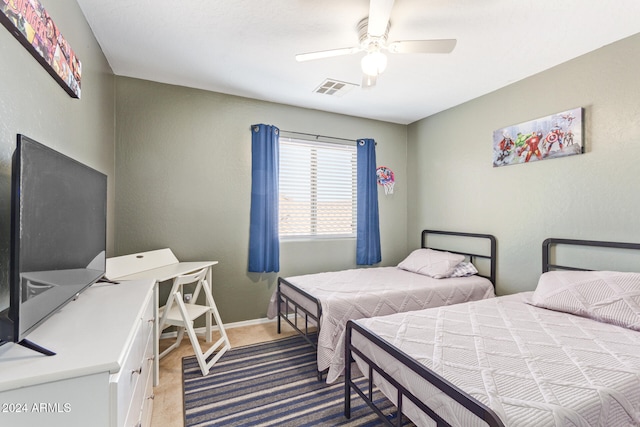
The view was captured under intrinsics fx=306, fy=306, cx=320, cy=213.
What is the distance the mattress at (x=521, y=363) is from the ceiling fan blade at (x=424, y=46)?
5.55 ft

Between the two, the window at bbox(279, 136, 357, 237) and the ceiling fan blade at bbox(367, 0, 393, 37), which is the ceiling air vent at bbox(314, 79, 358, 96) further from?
the ceiling fan blade at bbox(367, 0, 393, 37)

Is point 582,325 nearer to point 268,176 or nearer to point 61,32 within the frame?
point 268,176

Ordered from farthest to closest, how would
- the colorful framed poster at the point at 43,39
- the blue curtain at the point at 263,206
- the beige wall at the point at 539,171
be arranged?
1. the blue curtain at the point at 263,206
2. the beige wall at the point at 539,171
3. the colorful framed poster at the point at 43,39

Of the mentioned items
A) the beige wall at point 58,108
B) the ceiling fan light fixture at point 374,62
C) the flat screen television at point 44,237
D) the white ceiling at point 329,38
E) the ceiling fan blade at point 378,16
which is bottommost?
the flat screen television at point 44,237

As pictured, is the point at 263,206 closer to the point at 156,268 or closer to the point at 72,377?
the point at 156,268

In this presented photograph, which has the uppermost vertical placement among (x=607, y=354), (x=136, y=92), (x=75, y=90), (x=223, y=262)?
(x=136, y=92)

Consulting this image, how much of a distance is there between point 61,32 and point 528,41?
2.93m

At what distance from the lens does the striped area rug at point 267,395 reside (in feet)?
6.03

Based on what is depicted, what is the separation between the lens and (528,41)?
2.22 meters

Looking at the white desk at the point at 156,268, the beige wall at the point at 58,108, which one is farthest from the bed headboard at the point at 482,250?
the beige wall at the point at 58,108

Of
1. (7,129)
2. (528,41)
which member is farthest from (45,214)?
(528,41)

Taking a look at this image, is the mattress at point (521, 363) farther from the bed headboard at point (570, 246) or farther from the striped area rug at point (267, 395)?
the bed headboard at point (570, 246)

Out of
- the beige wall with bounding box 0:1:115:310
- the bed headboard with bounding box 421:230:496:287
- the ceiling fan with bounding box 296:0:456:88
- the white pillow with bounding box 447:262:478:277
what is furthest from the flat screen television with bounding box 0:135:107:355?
the bed headboard with bounding box 421:230:496:287

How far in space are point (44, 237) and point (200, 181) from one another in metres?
2.15
